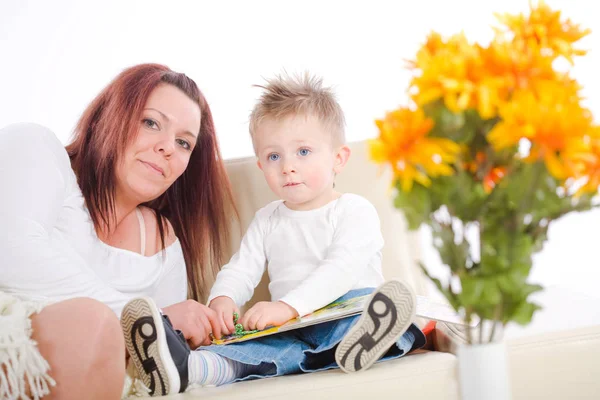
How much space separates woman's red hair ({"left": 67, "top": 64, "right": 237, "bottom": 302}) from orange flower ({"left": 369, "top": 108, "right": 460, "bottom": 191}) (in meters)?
1.02

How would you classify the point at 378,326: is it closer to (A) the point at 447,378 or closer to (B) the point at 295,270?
(A) the point at 447,378

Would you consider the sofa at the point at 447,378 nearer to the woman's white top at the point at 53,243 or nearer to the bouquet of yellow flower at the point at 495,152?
the woman's white top at the point at 53,243

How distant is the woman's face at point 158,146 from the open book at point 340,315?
0.42 m

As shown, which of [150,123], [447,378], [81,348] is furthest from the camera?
[150,123]

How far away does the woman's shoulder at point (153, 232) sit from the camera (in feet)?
5.06

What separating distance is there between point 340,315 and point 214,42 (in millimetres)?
1764

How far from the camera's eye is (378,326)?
1046 millimetres

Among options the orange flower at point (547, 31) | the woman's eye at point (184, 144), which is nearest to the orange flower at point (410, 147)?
the orange flower at point (547, 31)

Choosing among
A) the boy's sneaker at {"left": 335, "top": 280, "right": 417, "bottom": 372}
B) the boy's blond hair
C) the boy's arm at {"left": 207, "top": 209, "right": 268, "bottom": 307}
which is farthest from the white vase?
the boy's blond hair

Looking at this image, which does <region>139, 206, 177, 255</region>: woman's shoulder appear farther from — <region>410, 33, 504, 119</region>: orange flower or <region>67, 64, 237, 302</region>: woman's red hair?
<region>410, 33, 504, 119</region>: orange flower

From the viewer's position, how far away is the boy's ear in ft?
5.26

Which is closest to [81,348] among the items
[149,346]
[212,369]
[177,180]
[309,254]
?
[149,346]

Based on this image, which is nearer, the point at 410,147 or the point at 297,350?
the point at 410,147

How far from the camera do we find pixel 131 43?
8.61ft
